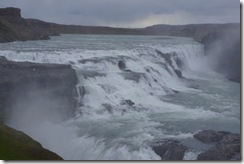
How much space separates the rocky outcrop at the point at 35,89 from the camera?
40.0 feet

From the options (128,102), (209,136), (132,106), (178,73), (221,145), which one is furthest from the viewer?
(178,73)

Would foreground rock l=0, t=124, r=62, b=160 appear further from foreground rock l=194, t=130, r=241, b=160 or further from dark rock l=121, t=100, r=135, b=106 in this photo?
dark rock l=121, t=100, r=135, b=106

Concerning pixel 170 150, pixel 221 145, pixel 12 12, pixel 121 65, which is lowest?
pixel 170 150

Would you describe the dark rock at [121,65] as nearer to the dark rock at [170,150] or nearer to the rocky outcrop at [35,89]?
the rocky outcrop at [35,89]

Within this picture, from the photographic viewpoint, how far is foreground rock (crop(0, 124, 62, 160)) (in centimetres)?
736

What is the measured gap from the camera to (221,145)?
9.10 meters

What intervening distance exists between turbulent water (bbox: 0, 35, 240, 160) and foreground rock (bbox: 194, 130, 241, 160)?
0.77 feet

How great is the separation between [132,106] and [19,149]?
590cm

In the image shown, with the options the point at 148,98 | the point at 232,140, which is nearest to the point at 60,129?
the point at 148,98

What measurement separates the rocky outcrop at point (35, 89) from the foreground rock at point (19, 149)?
11.5 feet

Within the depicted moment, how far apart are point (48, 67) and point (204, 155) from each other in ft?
22.1

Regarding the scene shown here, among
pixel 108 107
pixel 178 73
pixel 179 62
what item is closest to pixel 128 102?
pixel 108 107

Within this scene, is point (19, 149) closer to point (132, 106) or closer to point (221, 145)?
point (221, 145)

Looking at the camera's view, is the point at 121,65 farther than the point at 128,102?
Yes
